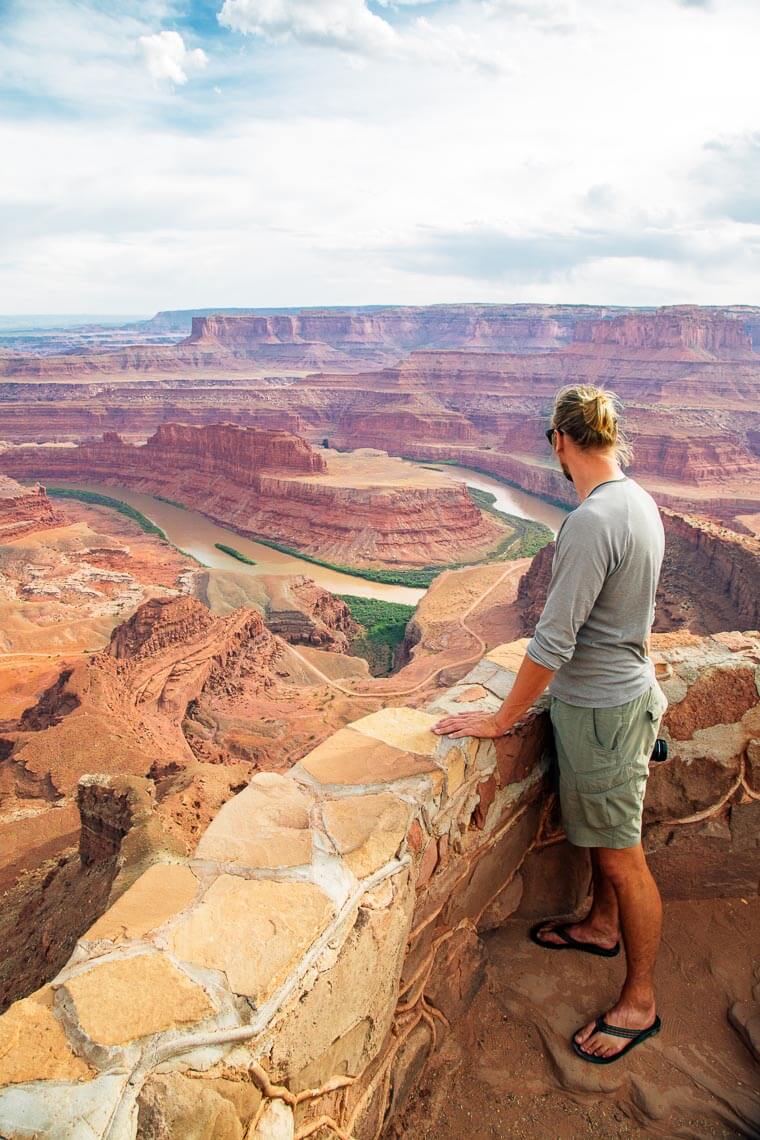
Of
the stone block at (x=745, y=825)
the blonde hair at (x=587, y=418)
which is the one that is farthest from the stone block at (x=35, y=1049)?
the stone block at (x=745, y=825)

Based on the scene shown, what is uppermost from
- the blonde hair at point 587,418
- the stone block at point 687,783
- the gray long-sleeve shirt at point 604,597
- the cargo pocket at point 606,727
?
the blonde hair at point 587,418

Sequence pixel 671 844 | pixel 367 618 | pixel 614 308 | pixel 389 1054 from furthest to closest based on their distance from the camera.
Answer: pixel 614 308, pixel 367 618, pixel 671 844, pixel 389 1054

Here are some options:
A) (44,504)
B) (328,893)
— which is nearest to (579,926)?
(328,893)

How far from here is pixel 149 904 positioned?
218 centimetres

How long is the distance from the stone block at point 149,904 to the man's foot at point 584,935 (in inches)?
68.5

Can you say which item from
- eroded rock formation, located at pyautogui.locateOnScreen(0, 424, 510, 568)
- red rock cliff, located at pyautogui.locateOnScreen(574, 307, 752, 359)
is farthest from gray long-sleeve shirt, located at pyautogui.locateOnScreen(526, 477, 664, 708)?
red rock cliff, located at pyautogui.locateOnScreen(574, 307, 752, 359)

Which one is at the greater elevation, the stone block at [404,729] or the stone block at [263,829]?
the stone block at [404,729]

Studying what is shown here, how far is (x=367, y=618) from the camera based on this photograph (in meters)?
30.3

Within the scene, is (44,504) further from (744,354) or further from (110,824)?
(744,354)

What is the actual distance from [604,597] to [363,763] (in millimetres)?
1147

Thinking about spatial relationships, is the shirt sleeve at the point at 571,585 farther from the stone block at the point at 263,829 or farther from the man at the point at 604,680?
the stone block at the point at 263,829

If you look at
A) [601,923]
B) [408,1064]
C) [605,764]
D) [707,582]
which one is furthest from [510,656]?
Answer: [707,582]

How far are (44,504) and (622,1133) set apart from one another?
43.1m

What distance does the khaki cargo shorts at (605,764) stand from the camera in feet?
8.80
